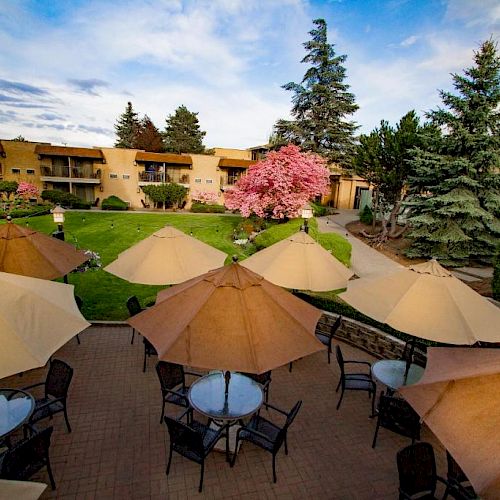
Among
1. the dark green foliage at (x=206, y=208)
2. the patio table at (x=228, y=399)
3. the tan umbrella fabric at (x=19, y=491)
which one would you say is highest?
the tan umbrella fabric at (x=19, y=491)

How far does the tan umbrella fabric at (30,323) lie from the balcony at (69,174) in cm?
3407

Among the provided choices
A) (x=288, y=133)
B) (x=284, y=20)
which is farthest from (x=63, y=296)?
(x=288, y=133)

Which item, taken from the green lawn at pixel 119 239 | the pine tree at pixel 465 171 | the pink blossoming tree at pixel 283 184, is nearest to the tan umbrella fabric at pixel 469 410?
the green lawn at pixel 119 239

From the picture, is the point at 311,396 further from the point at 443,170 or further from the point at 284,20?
the point at 443,170

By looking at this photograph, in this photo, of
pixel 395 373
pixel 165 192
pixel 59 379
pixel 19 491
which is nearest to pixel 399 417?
pixel 395 373

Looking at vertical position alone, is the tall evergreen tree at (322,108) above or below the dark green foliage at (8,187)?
above

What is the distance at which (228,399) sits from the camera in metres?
4.97

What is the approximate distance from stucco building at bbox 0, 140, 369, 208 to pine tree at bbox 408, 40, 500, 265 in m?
17.9

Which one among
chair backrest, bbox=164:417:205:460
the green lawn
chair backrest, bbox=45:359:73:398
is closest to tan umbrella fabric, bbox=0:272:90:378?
chair backrest, bbox=45:359:73:398

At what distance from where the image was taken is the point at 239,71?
15.9 meters

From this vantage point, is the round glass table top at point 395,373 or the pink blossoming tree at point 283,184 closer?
the round glass table top at point 395,373

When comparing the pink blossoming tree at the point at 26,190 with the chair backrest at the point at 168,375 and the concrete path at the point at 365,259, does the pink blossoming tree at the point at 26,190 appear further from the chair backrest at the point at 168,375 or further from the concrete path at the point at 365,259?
the chair backrest at the point at 168,375

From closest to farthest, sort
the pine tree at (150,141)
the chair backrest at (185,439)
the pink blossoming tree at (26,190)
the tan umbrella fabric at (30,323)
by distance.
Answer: the tan umbrella fabric at (30,323) < the chair backrest at (185,439) < the pink blossoming tree at (26,190) < the pine tree at (150,141)

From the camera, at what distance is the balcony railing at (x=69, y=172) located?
1320 inches
